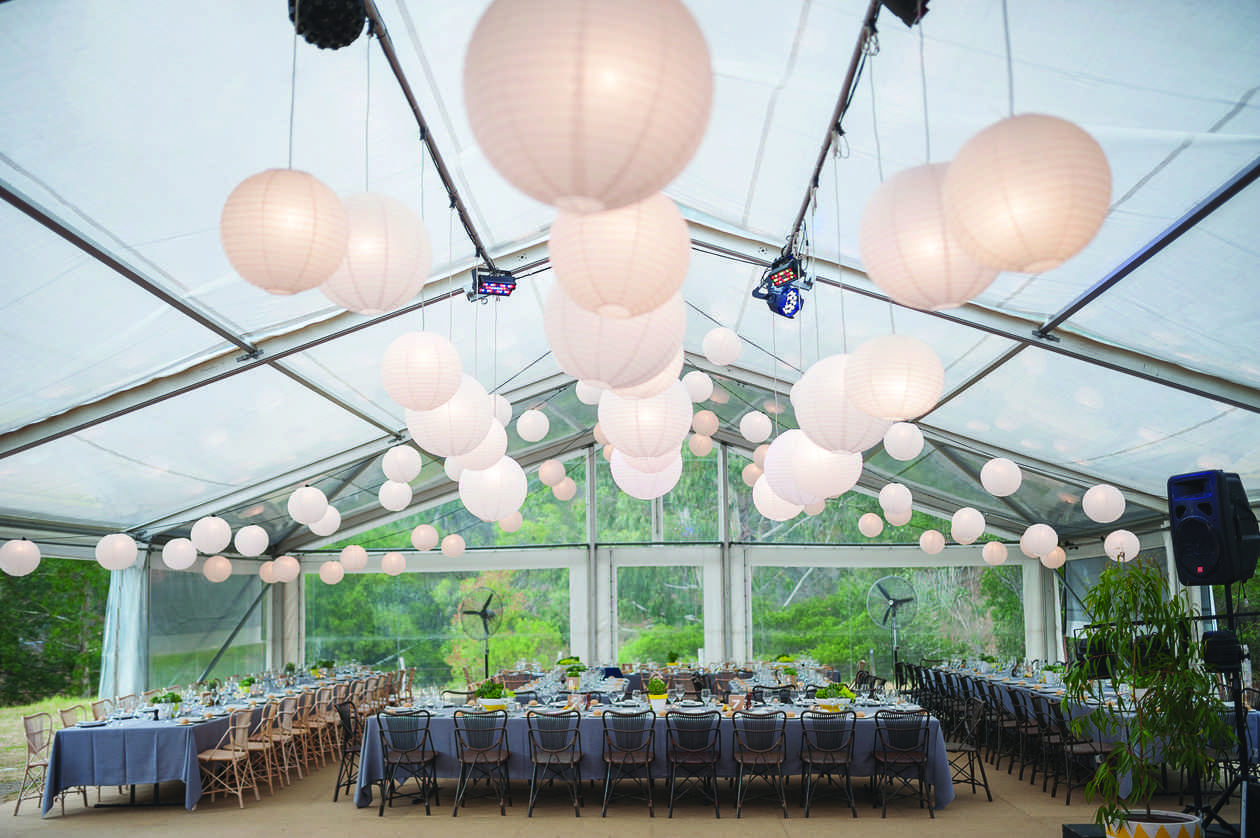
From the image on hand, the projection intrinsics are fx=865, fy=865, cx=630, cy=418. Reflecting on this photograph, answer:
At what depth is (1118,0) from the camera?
3.89 metres

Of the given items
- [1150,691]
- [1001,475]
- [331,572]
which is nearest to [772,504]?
[1001,475]

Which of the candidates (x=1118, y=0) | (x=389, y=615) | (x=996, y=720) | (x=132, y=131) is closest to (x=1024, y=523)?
(x=996, y=720)

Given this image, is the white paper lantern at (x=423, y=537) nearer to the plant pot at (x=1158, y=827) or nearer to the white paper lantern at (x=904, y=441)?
the white paper lantern at (x=904, y=441)

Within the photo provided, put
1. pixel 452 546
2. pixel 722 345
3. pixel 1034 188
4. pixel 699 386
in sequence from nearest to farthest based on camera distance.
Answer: pixel 1034 188
pixel 722 345
pixel 699 386
pixel 452 546

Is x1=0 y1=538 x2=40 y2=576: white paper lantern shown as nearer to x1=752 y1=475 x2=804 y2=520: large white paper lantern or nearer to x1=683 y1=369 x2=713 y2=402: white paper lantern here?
x1=683 y1=369 x2=713 y2=402: white paper lantern

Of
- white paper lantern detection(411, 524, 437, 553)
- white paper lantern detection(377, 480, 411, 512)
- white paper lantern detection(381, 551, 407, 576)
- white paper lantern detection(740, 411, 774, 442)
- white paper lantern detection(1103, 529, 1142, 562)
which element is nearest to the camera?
white paper lantern detection(377, 480, 411, 512)

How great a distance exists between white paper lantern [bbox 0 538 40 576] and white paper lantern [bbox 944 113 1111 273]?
8.88 metres

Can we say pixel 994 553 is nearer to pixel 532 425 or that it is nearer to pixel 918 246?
pixel 532 425

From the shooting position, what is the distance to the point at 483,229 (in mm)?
8234

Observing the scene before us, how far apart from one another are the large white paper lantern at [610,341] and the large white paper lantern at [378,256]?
94cm

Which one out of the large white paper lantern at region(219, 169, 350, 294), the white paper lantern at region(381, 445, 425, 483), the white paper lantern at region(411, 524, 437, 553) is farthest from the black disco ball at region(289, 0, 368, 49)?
the white paper lantern at region(411, 524, 437, 553)

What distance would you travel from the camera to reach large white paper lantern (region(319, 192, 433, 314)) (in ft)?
12.1

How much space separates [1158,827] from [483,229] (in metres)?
6.82

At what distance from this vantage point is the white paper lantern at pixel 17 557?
8125 millimetres
